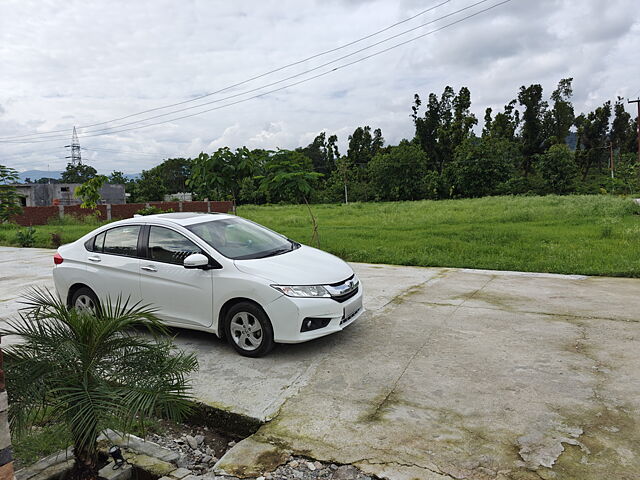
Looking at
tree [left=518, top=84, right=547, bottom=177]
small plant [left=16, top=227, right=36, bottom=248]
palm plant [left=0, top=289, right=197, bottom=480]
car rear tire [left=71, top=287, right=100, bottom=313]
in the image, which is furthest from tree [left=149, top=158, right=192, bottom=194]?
palm plant [left=0, top=289, right=197, bottom=480]

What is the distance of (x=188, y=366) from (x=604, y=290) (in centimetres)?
686

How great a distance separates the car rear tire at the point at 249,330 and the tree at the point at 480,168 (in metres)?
48.5

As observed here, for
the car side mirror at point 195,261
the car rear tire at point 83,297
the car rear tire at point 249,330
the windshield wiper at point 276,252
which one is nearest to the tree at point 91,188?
the car rear tire at point 83,297

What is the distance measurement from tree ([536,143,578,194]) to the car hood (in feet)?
155

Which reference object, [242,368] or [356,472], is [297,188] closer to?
[242,368]

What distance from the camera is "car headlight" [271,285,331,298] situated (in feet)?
14.2

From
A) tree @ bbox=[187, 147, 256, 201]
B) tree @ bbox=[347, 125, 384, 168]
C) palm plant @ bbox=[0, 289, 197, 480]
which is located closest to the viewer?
palm plant @ bbox=[0, 289, 197, 480]

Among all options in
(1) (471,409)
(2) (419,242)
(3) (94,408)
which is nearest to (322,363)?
(1) (471,409)

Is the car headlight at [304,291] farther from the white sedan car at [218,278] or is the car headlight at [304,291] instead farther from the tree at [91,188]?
the tree at [91,188]

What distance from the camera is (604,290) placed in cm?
719

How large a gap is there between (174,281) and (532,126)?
192 ft

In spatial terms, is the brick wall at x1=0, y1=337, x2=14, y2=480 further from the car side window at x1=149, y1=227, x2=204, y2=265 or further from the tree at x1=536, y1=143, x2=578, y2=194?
the tree at x1=536, y1=143, x2=578, y2=194

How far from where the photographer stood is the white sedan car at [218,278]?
14.4 ft

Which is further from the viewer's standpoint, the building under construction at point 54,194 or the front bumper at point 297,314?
the building under construction at point 54,194
